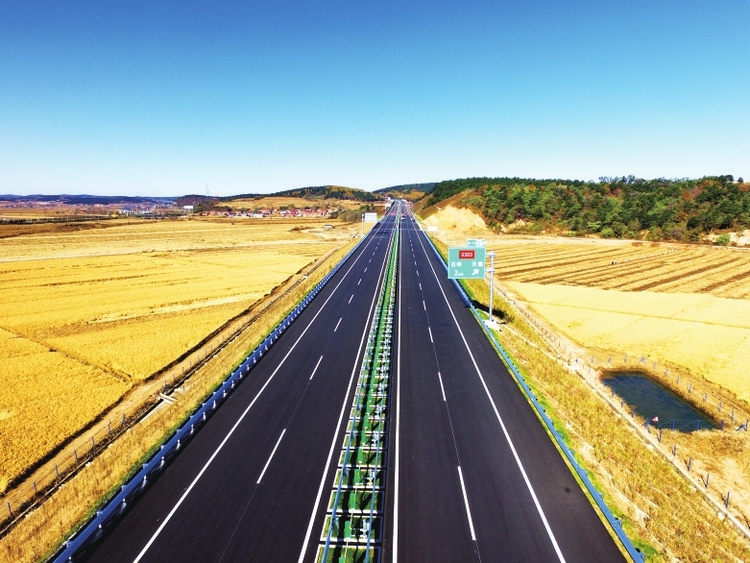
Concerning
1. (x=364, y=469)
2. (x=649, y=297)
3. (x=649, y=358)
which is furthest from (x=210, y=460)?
(x=649, y=297)

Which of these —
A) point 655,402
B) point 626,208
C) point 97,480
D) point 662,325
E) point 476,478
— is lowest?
point 655,402

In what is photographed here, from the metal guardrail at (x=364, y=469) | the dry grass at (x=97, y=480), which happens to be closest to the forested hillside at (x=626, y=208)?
the metal guardrail at (x=364, y=469)

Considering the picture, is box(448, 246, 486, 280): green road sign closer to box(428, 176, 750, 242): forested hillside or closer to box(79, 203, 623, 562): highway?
box(79, 203, 623, 562): highway

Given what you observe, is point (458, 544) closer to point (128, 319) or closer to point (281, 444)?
point (281, 444)

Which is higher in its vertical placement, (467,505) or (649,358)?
(649,358)

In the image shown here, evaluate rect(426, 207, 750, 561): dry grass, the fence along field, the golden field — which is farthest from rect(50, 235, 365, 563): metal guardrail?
the golden field

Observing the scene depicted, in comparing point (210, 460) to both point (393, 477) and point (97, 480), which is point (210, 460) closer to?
point (97, 480)

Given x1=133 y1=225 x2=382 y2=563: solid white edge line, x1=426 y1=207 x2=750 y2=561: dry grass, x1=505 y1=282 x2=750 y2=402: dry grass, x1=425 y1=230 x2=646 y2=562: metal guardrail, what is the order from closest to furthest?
x1=425 y1=230 x2=646 y2=562: metal guardrail < x1=133 y1=225 x2=382 y2=563: solid white edge line < x1=426 y1=207 x2=750 y2=561: dry grass < x1=505 y1=282 x2=750 y2=402: dry grass
